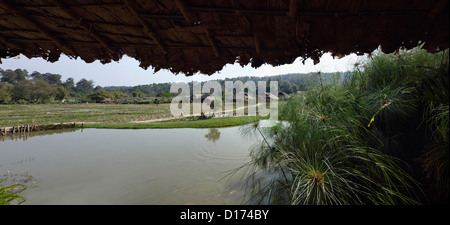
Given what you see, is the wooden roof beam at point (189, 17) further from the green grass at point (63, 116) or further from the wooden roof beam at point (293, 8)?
the green grass at point (63, 116)

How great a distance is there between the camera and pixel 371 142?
224 cm

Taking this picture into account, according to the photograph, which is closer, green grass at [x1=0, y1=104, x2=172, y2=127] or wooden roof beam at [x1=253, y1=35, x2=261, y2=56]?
wooden roof beam at [x1=253, y1=35, x2=261, y2=56]

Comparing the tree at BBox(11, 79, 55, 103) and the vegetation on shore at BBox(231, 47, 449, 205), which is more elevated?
the tree at BBox(11, 79, 55, 103)

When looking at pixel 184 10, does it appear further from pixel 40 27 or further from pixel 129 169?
pixel 129 169

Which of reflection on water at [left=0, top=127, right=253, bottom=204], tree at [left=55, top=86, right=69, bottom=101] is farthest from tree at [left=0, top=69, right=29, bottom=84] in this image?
reflection on water at [left=0, top=127, right=253, bottom=204]

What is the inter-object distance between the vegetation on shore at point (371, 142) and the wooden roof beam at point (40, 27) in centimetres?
220

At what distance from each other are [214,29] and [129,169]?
4.54 m

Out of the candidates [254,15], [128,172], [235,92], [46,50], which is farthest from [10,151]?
[235,92]

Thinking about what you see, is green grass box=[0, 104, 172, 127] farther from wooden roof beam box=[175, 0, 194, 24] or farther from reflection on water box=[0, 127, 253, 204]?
wooden roof beam box=[175, 0, 194, 24]

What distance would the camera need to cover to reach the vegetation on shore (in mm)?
1567

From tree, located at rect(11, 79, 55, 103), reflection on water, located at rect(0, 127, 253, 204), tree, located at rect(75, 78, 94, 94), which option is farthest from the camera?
tree, located at rect(75, 78, 94, 94)

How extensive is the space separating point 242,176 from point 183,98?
22812mm

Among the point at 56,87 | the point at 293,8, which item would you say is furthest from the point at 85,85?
the point at 293,8

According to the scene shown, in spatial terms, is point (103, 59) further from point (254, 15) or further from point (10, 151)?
point (10, 151)
